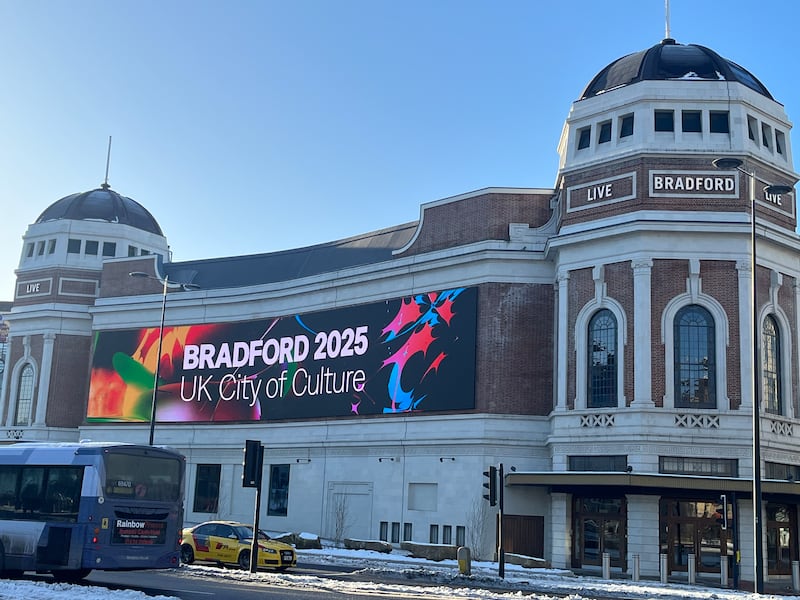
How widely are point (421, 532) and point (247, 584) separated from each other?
21448mm

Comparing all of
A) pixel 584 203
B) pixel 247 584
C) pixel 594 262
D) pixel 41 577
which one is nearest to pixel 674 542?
pixel 594 262

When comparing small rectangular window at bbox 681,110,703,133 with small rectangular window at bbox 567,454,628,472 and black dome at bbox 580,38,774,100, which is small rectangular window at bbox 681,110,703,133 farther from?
small rectangular window at bbox 567,454,628,472

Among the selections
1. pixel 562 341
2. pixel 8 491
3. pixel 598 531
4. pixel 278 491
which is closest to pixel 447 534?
pixel 598 531

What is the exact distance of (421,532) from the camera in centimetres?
4619

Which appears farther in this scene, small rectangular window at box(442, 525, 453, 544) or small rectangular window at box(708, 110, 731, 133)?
small rectangular window at box(442, 525, 453, 544)

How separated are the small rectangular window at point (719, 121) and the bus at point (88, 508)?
89.5ft

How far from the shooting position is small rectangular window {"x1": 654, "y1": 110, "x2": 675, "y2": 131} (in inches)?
1647

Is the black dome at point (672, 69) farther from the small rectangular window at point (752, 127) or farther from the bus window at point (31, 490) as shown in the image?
the bus window at point (31, 490)

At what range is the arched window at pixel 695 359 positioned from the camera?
39.4 meters

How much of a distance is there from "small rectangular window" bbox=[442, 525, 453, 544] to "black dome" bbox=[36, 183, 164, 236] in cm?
3582

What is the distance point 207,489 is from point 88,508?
35298 millimetres

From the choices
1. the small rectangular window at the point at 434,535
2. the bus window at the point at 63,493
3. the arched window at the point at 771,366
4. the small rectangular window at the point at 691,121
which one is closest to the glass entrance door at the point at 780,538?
the arched window at the point at 771,366

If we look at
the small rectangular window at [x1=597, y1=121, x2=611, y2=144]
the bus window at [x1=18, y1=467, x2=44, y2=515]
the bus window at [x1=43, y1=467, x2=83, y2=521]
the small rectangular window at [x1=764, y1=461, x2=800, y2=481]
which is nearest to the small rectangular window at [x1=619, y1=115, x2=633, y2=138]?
the small rectangular window at [x1=597, y1=121, x2=611, y2=144]

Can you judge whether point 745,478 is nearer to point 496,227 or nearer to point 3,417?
point 496,227
